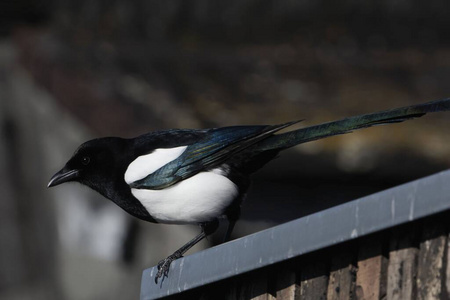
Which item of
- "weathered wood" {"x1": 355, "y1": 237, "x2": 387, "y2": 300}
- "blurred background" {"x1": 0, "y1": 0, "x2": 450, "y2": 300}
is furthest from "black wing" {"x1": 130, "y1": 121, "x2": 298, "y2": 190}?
"blurred background" {"x1": 0, "y1": 0, "x2": 450, "y2": 300}

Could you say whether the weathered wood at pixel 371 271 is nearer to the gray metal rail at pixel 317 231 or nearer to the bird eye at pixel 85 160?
the gray metal rail at pixel 317 231

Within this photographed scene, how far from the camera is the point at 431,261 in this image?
2.46 m

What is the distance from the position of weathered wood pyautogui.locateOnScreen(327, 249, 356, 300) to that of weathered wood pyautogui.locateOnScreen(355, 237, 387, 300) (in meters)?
0.02

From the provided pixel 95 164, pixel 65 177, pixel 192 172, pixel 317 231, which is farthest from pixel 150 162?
pixel 317 231

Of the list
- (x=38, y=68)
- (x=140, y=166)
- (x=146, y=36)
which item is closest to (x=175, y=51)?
(x=146, y=36)

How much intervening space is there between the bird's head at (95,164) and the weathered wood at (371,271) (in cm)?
139

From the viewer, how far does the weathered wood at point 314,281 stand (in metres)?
2.68

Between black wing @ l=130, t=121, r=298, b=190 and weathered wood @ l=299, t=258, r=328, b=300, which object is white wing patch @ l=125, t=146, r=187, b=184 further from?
weathered wood @ l=299, t=258, r=328, b=300

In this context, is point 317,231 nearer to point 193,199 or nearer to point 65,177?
point 193,199

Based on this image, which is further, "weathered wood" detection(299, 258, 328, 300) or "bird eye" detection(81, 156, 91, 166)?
"bird eye" detection(81, 156, 91, 166)

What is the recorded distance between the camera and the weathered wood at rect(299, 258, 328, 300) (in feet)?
8.79

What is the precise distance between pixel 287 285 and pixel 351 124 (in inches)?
20.7

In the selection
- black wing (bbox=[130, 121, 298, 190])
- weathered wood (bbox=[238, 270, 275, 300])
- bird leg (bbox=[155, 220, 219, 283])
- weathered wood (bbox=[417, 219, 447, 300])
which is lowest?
weathered wood (bbox=[417, 219, 447, 300])

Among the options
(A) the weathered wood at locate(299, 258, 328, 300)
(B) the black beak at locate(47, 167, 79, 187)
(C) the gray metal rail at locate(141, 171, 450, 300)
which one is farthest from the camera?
(B) the black beak at locate(47, 167, 79, 187)
